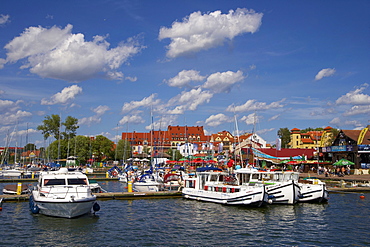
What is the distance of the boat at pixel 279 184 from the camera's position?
34469 mm

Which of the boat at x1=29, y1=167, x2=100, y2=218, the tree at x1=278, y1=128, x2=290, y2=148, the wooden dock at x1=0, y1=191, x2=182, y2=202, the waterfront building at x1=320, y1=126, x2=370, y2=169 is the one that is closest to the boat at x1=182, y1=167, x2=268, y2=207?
the wooden dock at x1=0, y1=191, x2=182, y2=202

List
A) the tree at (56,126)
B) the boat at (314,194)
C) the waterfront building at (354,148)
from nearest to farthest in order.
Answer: the boat at (314,194), the waterfront building at (354,148), the tree at (56,126)

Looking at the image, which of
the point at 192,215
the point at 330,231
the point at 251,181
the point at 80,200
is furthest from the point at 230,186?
the point at 80,200

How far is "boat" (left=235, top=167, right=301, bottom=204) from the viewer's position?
3447 centimetres

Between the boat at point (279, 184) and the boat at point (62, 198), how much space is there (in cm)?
1591

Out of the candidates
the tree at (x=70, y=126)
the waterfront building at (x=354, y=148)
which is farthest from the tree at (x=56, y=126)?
the waterfront building at (x=354, y=148)

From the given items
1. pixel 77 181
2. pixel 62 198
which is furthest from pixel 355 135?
pixel 62 198

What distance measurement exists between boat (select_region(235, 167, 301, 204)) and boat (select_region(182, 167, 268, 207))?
829mm

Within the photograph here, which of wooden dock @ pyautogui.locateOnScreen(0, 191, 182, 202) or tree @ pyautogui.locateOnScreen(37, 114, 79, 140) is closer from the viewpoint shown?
wooden dock @ pyautogui.locateOnScreen(0, 191, 182, 202)

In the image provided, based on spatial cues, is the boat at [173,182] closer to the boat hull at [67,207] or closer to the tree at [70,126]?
the boat hull at [67,207]

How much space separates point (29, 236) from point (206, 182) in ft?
64.5

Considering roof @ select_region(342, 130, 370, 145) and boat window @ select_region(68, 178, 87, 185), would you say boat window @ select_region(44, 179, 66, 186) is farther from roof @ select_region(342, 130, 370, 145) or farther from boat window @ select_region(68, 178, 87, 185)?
roof @ select_region(342, 130, 370, 145)

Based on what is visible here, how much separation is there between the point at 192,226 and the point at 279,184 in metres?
12.0

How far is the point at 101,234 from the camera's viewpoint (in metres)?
23.5
